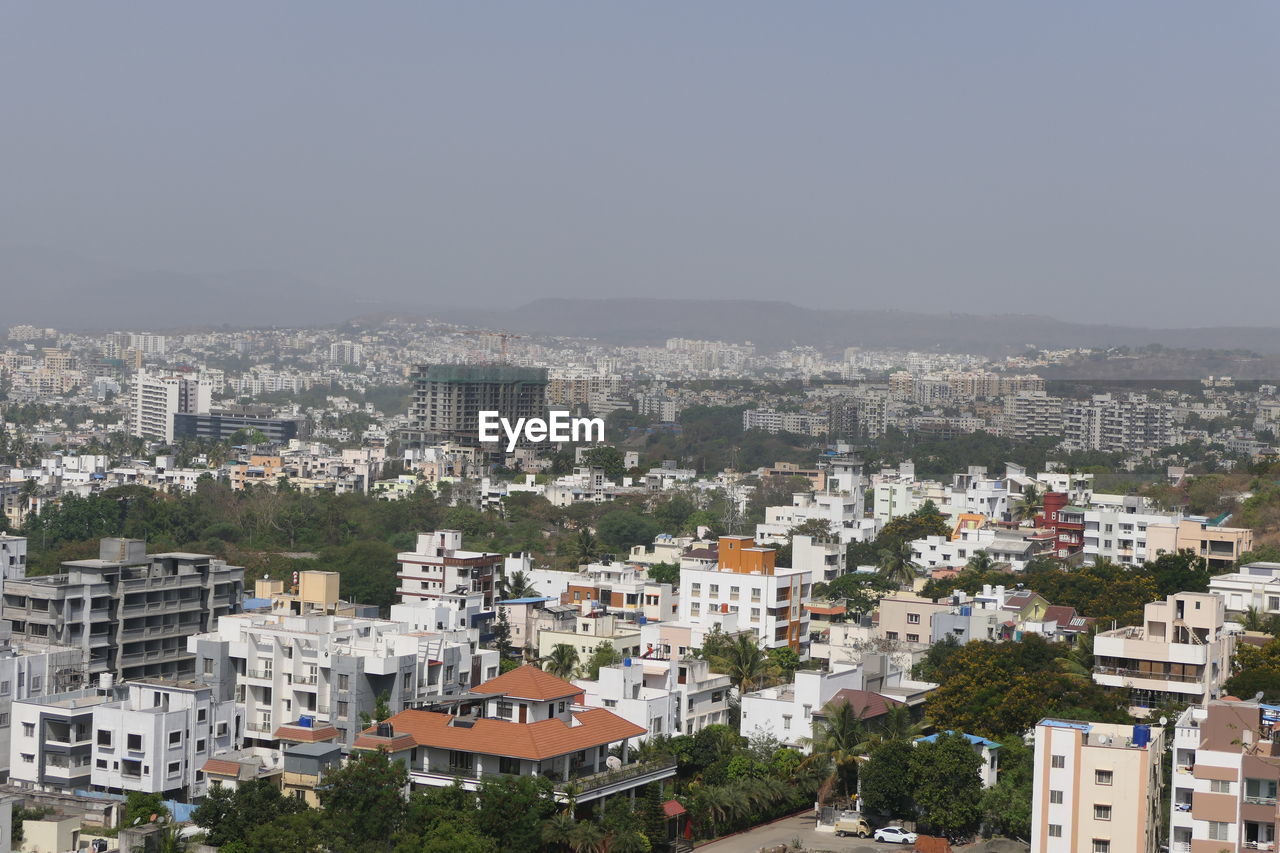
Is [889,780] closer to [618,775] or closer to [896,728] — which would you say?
[896,728]

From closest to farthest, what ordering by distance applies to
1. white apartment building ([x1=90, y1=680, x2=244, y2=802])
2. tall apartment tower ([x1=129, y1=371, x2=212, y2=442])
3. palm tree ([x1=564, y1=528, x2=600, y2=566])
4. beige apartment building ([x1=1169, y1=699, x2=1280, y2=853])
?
beige apartment building ([x1=1169, y1=699, x2=1280, y2=853]) → white apartment building ([x1=90, y1=680, x2=244, y2=802]) → palm tree ([x1=564, y1=528, x2=600, y2=566]) → tall apartment tower ([x1=129, y1=371, x2=212, y2=442])

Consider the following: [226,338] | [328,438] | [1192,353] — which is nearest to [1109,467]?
[328,438]

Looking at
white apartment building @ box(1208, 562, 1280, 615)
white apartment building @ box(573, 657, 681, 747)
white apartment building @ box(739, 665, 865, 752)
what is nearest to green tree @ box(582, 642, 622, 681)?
white apartment building @ box(573, 657, 681, 747)

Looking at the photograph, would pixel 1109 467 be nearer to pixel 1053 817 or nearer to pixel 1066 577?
pixel 1066 577

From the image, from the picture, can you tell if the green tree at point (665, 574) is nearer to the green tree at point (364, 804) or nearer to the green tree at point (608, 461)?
the green tree at point (364, 804)

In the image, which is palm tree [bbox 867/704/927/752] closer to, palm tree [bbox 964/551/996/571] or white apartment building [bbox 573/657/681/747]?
white apartment building [bbox 573/657/681/747]

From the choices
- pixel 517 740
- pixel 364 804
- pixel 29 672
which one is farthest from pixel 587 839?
pixel 29 672

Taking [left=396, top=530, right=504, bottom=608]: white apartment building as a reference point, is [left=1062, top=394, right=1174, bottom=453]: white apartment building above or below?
above

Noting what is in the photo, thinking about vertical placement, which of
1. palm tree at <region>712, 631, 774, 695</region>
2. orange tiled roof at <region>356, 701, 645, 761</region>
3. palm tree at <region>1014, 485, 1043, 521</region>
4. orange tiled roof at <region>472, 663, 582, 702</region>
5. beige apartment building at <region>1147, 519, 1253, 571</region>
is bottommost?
palm tree at <region>712, 631, 774, 695</region>
